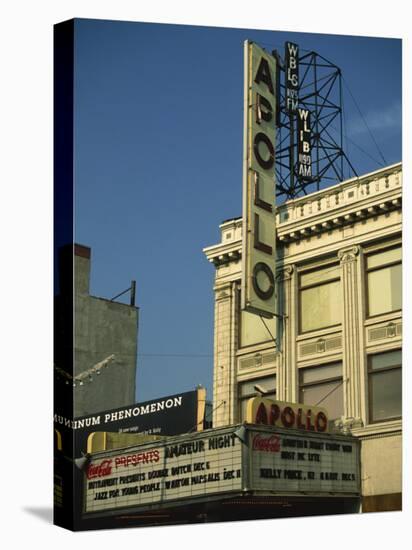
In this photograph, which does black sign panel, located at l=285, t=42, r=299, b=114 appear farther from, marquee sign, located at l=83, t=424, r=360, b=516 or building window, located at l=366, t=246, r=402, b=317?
marquee sign, located at l=83, t=424, r=360, b=516

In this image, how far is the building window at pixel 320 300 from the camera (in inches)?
1261

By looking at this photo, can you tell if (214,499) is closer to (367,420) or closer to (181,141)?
(367,420)

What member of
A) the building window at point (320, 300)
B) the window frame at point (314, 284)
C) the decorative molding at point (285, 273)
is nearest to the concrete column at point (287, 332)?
the decorative molding at point (285, 273)

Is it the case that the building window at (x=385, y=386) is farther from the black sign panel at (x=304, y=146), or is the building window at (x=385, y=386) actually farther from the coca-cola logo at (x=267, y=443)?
the black sign panel at (x=304, y=146)

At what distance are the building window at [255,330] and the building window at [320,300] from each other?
0.82 metres

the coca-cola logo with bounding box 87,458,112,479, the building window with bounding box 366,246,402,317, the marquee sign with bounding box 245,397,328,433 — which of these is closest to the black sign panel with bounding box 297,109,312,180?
the building window with bounding box 366,246,402,317

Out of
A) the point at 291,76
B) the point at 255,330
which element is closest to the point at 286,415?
the point at 255,330

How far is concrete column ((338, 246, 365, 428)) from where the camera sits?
102 feet

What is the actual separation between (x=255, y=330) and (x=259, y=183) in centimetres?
369

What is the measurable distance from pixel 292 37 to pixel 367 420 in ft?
30.8

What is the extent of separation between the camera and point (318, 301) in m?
32.4

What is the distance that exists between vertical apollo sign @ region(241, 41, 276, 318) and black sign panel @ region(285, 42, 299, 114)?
396mm

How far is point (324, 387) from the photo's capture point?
3169cm

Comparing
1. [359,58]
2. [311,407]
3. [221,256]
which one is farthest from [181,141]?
[311,407]
